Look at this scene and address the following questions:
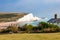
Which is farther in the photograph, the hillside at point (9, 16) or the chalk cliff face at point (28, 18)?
the chalk cliff face at point (28, 18)

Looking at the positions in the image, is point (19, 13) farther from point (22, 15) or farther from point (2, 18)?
point (2, 18)

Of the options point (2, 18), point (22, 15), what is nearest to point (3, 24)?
point (2, 18)

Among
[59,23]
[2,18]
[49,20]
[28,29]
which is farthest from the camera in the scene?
[2,18]

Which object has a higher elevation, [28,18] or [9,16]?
[9,16]

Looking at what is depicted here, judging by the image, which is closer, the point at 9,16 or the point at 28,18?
the point at 9,16

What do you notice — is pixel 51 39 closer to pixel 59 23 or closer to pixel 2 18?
pixel 59 23

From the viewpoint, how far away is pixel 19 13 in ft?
137

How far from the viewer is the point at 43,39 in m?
15.5

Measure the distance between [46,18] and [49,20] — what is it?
A: 1258 mm

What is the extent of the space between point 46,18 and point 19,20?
19.5 ft

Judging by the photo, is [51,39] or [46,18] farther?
[46,18]

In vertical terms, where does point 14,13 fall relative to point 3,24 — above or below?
above

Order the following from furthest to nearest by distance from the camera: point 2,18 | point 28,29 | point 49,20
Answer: point 2,18, point 49,20, point 28,29

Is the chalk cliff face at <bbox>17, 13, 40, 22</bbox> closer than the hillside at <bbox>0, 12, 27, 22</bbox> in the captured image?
No
